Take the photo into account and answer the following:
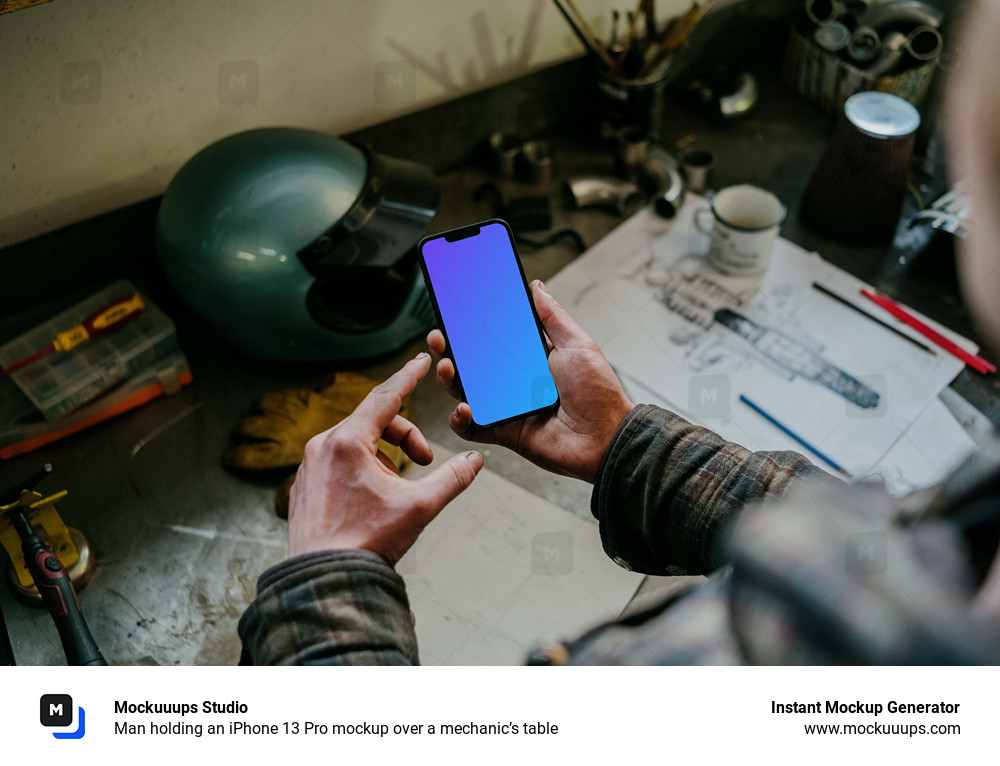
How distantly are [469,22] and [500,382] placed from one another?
63 cm

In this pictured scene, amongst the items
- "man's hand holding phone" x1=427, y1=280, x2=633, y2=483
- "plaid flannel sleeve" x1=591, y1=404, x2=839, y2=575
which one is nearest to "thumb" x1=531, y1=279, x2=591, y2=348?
"man's hand holding phone" x1=427, y1=280, x2=633, y2=483

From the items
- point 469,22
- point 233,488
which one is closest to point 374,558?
point 233,488

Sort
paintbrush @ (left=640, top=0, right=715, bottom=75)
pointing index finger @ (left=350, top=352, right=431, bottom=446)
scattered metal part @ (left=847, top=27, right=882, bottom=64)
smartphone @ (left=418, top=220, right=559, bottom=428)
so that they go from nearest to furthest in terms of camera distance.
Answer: pointing index finger @ (left=350, top=352, right=431, bottom=446) → smartphone @ (left=418, top=220, right=559, bottom=428) → paintbrush @ (left=640, top=0, right=715, bottom=75) → scattered metal part @ (left=847, top=27, right=882, bottom=64)

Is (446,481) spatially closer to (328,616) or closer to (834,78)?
(328,616)

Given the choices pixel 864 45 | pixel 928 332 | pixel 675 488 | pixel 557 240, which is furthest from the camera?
pixel 864 45

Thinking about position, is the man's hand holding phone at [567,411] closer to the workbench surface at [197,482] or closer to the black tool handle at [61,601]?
the workbench surface at [197,482]

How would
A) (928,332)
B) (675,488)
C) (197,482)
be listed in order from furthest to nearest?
(928,332) → (197,482) → (675,488)

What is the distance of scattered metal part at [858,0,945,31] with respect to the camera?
1157 millimetres

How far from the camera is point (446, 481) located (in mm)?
565

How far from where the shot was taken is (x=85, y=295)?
0.89 meters

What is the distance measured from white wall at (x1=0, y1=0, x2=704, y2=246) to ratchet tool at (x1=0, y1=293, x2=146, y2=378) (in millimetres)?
142

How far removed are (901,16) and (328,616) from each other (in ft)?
4.11
